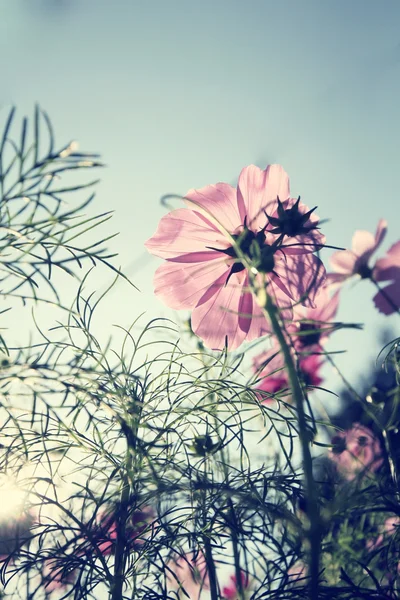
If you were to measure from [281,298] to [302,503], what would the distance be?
28cm

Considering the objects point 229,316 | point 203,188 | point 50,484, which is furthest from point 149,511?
point 203,188

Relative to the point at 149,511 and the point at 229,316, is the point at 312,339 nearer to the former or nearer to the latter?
the point at 229,316

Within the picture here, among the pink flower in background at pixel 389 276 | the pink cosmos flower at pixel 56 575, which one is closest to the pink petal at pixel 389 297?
the pink flower in background at pixel 389 276

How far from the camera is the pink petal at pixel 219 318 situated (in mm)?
579

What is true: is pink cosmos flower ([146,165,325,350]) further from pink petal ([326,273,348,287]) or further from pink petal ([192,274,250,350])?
pink petal ([326,273,348,287])

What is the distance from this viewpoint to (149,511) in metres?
0.68

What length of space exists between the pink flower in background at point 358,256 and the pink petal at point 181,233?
33 centimetres

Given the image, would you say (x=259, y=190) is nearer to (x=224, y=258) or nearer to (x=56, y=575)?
(x=224, y=258)

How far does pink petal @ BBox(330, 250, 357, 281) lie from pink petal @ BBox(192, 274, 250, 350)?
1.00ft

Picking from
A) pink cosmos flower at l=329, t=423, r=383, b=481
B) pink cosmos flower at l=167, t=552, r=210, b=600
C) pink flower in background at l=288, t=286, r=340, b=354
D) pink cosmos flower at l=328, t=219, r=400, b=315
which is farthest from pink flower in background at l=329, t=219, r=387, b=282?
pink cosmos flower at l=167, t=552, r=210, b=600

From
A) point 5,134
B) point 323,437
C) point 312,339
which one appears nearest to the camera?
point 5,134

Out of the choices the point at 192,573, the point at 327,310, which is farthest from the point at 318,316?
the point at 192,573

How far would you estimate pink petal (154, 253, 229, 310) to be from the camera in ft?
1.95

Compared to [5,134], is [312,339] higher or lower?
lower
